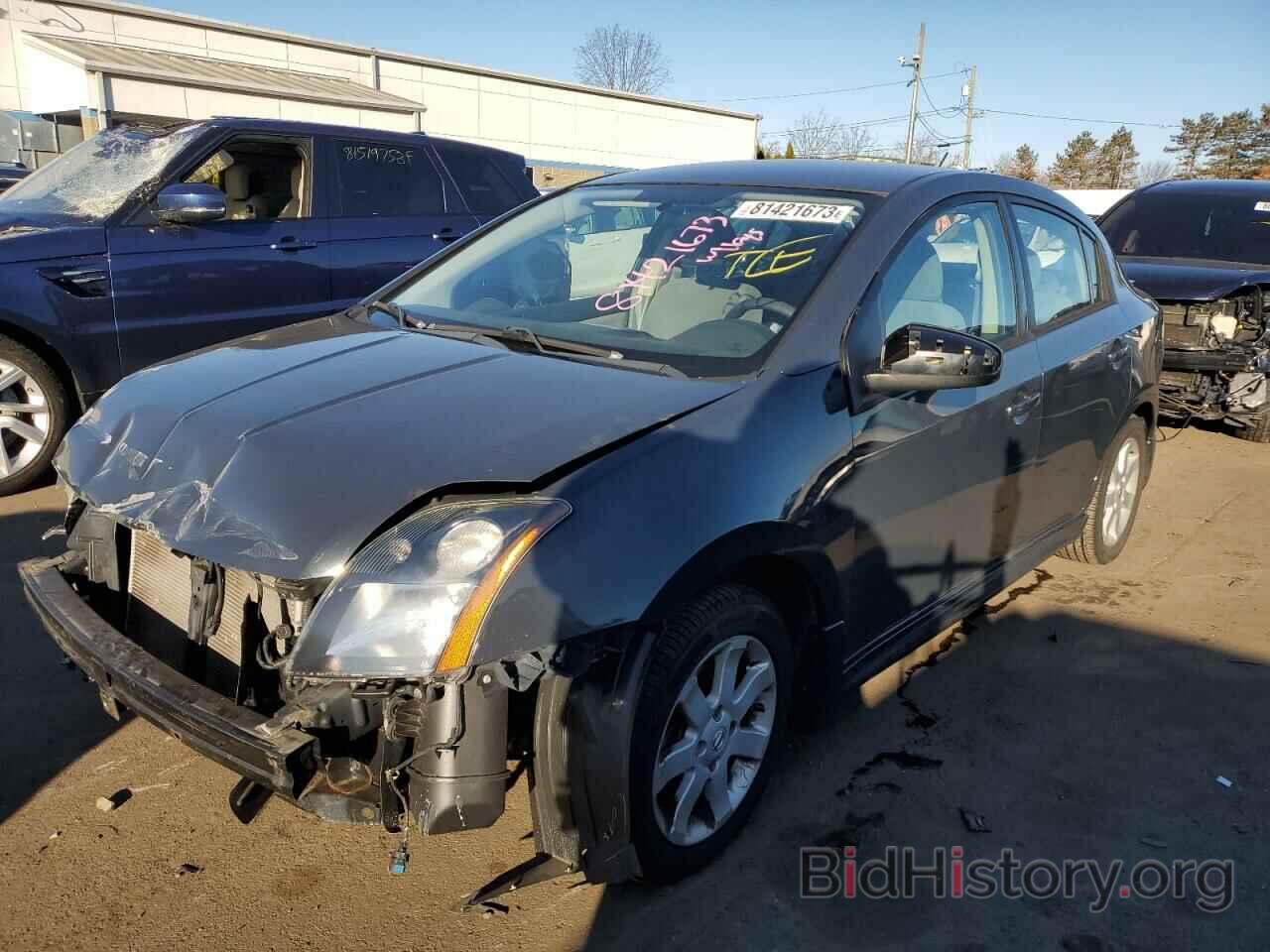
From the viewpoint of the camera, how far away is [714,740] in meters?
2.54

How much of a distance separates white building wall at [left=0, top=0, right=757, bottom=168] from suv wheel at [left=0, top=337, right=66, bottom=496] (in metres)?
18.0

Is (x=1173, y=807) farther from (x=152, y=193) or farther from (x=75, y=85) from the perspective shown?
(x=75, y=85)

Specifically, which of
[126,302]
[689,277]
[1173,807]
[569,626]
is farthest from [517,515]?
[126,302]

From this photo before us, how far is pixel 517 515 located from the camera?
2.08 m

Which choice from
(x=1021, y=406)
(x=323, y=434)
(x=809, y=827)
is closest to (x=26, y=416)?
(x=323, y=434)

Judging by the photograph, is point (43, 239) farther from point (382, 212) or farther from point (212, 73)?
point (212, 73)

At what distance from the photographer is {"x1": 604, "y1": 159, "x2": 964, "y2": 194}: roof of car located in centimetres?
333

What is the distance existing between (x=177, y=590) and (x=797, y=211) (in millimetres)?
2178

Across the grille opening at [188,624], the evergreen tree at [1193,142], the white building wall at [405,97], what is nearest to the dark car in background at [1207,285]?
the grille opening at [188,624]

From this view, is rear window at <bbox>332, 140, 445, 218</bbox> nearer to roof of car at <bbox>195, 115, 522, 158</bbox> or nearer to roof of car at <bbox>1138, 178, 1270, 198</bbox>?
roof of car at <bbox>195, 115, 522, 158</bbox>

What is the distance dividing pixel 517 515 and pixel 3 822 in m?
1.84

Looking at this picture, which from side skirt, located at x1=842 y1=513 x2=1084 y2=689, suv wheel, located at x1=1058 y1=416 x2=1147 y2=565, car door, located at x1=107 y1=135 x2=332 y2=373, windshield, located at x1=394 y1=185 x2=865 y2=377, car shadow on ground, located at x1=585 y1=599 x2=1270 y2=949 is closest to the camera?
car shadow on ground, located at x1=585 y1=599 x2=1270 y2=949

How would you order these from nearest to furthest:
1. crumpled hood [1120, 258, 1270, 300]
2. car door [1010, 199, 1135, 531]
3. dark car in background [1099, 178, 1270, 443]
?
car door [1010, 199, 1135, 531]
crumpled hood [1120, 258, 1270, 300]
dark car in background [1099, 178, 1270, 443]

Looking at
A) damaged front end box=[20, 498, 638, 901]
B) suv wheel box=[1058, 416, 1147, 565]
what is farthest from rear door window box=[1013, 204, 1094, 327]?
damaged front end box=[20, 498, 638, 901]
